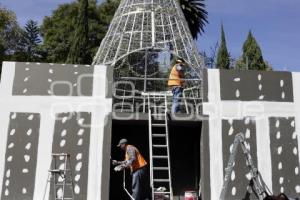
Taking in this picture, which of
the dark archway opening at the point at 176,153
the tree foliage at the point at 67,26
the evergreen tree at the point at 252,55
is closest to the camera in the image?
the dark archway opening at the point at 176,153

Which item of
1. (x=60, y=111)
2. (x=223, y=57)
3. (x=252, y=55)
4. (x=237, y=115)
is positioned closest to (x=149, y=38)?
(x=237, y=115)

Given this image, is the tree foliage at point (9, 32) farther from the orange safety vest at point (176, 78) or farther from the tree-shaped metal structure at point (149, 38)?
the orange safety vest at point (176, 78)

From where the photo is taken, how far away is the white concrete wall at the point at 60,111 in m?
9.16

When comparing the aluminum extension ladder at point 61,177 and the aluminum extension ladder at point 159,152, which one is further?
the aluminum extension ladder at point 159,152

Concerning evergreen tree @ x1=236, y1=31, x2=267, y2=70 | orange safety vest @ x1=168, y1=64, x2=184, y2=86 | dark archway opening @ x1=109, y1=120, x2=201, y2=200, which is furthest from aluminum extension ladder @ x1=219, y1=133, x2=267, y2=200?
evergreen tree @ x1=236, y1=31, x2=267, y2=70

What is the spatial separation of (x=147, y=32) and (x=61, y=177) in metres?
7.67

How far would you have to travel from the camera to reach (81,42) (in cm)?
2492

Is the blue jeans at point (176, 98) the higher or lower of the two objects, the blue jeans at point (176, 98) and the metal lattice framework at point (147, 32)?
the lower

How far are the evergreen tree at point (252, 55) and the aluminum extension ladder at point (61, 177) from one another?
21.5 meters

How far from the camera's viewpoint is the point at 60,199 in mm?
8938

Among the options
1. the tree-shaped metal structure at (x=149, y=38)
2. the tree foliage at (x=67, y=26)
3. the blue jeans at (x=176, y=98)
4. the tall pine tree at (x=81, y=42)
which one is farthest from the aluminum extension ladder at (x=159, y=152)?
the tree foliage at (x=67, y=26)

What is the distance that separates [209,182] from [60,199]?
3.28 m

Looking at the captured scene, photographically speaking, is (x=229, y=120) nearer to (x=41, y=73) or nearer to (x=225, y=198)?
(x=225, y=198)

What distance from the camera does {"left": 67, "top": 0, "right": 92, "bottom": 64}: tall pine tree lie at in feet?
80.6
